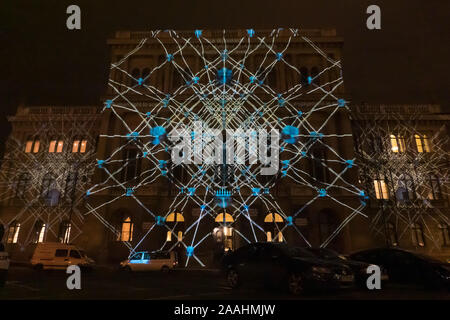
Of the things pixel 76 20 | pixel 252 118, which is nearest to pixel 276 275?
pixel 76 20

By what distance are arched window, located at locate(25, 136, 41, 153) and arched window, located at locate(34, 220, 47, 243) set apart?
726 centimetres

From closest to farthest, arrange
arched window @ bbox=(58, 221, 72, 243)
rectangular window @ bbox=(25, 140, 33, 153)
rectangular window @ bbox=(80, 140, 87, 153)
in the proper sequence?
arched window @ bbox=(58, 221, 72, 243), rectangular window @ bbox=(80, 140, 87, 153), rectangular window @ bbox=(25, 140, 33, 153)

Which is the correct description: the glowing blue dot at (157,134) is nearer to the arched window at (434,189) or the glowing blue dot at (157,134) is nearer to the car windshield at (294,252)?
the car windshield at (294,252)

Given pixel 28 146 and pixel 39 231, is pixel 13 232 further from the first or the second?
pixel 28 146

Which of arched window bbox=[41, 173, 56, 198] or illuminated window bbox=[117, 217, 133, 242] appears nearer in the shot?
illuminated window bbox=[117, 217, 133, 242]

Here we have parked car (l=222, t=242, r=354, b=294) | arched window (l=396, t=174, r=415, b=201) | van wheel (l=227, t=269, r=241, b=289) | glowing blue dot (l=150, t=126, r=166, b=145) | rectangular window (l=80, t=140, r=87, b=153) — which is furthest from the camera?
rectangular window (l=80, t=140, r=87, b=153)

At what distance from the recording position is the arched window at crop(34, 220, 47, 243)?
28266mm

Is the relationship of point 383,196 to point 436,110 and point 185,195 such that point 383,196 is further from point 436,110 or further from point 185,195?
point 185,195

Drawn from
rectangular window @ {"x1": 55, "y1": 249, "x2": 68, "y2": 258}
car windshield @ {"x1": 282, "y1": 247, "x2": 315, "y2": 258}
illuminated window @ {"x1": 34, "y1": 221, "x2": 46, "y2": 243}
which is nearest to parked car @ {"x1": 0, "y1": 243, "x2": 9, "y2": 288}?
car windshield @ {"x1": 282, "y1": 247, "x2": 315, "y2": 258}

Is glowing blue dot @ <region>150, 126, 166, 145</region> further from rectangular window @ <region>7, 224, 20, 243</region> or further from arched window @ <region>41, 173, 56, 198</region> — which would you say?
rectangular window @ <region>7, 224, 20, 243</region>

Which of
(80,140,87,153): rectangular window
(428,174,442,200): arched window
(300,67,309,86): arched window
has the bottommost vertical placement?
(428,174,442,200): arched window

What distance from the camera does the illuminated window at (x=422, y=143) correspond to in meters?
29.3

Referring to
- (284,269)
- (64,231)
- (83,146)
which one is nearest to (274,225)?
(284,269)

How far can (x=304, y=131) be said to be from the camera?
26.8 metres
